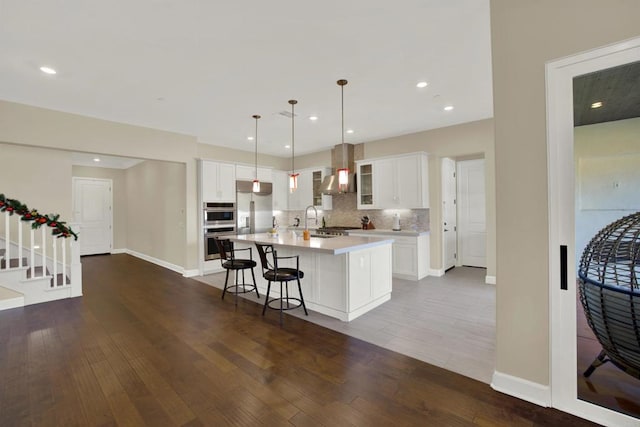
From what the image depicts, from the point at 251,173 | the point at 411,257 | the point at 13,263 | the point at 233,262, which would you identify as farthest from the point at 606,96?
the point at 13,263

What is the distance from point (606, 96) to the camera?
1.82 meters

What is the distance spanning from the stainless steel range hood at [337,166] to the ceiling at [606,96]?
4.50 metres

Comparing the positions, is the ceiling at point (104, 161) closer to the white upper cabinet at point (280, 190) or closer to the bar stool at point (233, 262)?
the white upper cabinet at point (280, 190)

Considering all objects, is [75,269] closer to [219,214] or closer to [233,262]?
[219,214]

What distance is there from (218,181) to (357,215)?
3.27 metres

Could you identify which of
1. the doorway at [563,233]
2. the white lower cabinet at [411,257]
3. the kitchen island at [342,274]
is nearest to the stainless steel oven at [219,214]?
the kitchen island at [342,274]

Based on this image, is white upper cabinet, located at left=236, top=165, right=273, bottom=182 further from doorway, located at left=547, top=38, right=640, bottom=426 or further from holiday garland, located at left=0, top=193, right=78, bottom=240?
doorway, located at left=547, top=38, right=640, bottom=426

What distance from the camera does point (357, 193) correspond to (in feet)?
21.4

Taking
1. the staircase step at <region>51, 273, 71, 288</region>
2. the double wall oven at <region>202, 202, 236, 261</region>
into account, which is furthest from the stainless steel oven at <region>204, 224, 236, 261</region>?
the staircase step at <region>51, 273, 71, 288</region>

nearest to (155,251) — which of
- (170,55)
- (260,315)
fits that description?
(260,315)

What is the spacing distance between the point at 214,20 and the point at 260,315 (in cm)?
322

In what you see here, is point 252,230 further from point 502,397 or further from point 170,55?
point 502,397

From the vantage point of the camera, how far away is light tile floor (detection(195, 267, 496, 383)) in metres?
2.53

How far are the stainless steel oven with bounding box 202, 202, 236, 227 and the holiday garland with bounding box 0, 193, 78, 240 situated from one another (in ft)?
6.90
